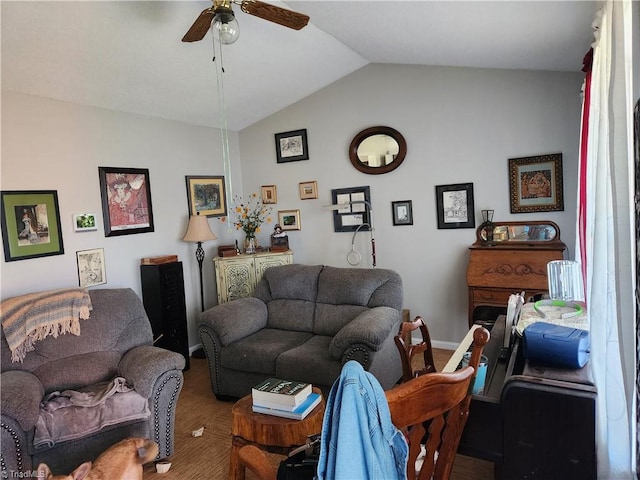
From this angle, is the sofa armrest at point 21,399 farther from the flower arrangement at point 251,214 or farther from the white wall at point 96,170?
the flower arrangement at point 251,214

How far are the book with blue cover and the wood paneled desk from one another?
2.44 ft

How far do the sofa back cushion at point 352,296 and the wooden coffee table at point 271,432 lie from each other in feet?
4.74

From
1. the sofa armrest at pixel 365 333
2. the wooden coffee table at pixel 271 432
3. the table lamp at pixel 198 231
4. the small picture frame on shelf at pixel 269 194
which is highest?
the small picture frame on shelf at pixel 269 194

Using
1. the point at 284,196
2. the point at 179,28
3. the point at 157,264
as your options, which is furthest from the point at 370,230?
the point at 179,28

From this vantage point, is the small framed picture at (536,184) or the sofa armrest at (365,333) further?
the small framed picture at (536,184)

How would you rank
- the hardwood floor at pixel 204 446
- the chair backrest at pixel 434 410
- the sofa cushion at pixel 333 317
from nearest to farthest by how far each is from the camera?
1. the chair backrest at pixel 434 410
2. the hardwood floor at pixel 204 446
3. the sofa cushion at pixel 333 317

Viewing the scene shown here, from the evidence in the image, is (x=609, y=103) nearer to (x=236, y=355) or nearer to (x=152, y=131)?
(x=236, y=355)

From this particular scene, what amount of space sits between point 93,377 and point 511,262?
316 centimetres

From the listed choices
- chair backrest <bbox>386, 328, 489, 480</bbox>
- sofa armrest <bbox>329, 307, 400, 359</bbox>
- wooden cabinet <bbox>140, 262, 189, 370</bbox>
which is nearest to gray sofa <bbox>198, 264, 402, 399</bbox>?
sofa armrest <bbox>329, 307, 400, 359</bbox>

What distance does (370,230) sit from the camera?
440 cm

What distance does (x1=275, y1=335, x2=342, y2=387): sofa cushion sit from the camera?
2827 millimetres

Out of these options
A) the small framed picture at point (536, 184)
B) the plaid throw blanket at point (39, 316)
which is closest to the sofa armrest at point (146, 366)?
the plaid throw blanket at point (39, 316)

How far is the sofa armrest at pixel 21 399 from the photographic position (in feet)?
6.81

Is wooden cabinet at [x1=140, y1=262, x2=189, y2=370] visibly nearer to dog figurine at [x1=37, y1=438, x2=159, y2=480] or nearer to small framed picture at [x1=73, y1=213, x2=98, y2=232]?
small framed picture at [x1=73, y1=213, x2=98, y2=232]
